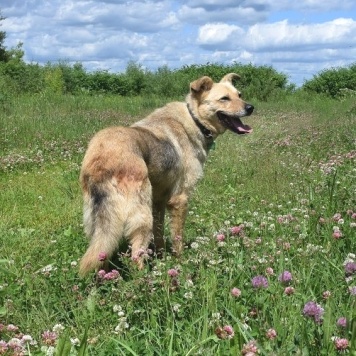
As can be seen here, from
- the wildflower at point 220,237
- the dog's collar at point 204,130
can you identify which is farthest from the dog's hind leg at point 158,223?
the wildflower at point 220,237

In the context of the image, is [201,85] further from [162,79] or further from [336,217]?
[162,79]

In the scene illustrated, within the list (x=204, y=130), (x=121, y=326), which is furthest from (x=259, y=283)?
(x=204, y=130)

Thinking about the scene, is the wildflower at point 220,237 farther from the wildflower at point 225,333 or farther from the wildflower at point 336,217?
the wildflower at point 225,333

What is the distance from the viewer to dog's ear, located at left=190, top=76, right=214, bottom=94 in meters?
6.80

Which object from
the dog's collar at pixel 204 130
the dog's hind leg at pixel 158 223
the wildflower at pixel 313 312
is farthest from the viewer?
the dog's collar at pixel 204 130

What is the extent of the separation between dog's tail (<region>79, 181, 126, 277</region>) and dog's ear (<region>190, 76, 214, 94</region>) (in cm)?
270

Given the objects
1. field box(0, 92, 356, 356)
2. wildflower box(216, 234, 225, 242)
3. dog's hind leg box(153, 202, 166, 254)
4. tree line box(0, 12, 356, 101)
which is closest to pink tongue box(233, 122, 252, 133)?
field box(0, 92, 356, 356)

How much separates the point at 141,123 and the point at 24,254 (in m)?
1.86

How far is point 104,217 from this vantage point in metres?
4.39

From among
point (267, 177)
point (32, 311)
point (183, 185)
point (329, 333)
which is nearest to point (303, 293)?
point (329, 333)

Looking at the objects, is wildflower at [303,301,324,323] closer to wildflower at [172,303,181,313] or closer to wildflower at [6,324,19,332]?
wildflower at [172,303,181,313]

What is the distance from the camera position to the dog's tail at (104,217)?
4281 millimetres

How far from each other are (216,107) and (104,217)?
295cm

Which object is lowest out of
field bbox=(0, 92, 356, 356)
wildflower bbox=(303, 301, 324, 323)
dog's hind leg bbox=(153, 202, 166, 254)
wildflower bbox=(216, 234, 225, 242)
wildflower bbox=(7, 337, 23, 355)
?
dog's hind leg bbox=(153, 202, 166, 254)
